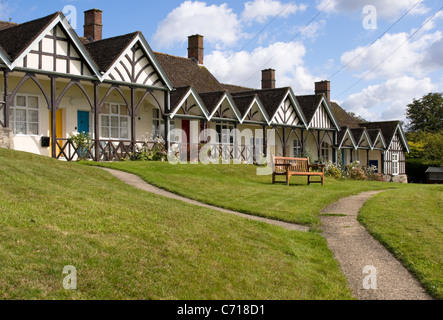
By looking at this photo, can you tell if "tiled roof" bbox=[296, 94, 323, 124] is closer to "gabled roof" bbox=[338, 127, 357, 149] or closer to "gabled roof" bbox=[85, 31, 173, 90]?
"gabled roof" bbox=[338, 127, 357, 149]

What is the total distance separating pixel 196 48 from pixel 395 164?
2265 cm

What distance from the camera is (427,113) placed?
69.1m

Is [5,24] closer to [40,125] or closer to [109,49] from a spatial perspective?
[109,49]

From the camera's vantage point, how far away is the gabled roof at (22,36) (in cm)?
1908

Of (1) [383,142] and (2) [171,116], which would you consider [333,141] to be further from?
(2) [171,116]

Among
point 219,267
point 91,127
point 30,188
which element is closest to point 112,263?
point 219,267

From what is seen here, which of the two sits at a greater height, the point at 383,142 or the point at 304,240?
the point at 383,142

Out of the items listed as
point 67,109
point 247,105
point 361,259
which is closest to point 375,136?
point 247,105

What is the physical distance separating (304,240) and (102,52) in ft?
54.6

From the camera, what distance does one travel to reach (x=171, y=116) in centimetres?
2481

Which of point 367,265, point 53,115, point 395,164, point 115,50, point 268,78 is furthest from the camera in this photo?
point 395,164

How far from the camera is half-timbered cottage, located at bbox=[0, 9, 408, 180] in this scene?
65.6 feet

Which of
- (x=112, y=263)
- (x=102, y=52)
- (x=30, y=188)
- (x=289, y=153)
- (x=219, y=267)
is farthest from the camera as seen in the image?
(x=289, y=153)
